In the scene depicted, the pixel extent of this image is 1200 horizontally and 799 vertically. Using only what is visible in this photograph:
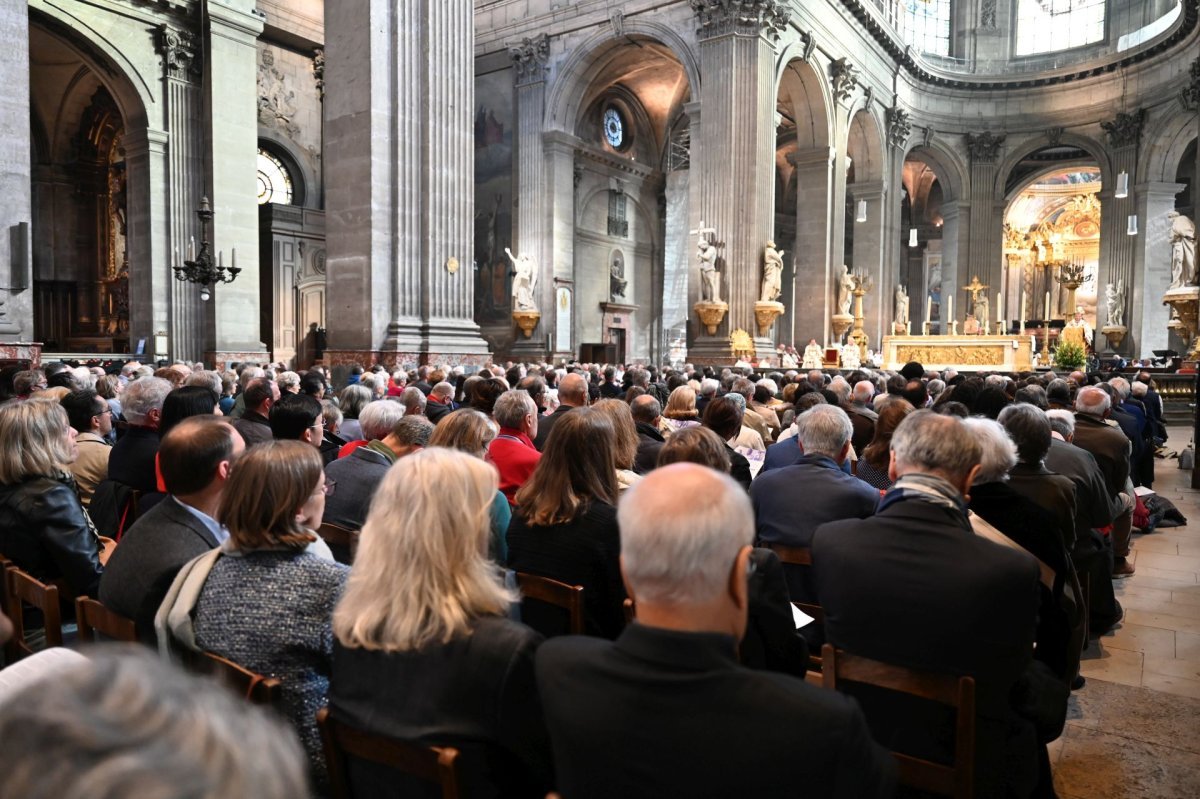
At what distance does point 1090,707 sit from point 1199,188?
23997 millimetres

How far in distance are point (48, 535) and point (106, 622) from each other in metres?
1.08

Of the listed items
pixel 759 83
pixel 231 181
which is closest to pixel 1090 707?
pixel 231 181

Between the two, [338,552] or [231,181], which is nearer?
A: [338,552]

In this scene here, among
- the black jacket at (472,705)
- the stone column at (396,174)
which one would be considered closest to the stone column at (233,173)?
the stone column at (396,174)

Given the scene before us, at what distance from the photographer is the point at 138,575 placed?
2621 millimetres

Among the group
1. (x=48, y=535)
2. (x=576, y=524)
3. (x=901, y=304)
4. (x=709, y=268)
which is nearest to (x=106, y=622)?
(x=48, y=535)

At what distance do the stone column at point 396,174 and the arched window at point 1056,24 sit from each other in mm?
28725

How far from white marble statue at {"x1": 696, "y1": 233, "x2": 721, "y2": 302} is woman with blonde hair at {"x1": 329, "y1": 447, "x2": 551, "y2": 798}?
19.3m

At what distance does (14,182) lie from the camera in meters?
11.1

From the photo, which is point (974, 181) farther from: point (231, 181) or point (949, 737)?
point (949, 737)

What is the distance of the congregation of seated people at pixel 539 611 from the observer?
1.45m

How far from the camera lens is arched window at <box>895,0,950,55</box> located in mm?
32719

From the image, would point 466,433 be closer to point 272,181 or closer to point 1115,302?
point 272,181

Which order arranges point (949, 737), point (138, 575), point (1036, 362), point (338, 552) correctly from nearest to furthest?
point (949, 737)
point (138, 575)
point (338, 552)
point (1036, 362)
